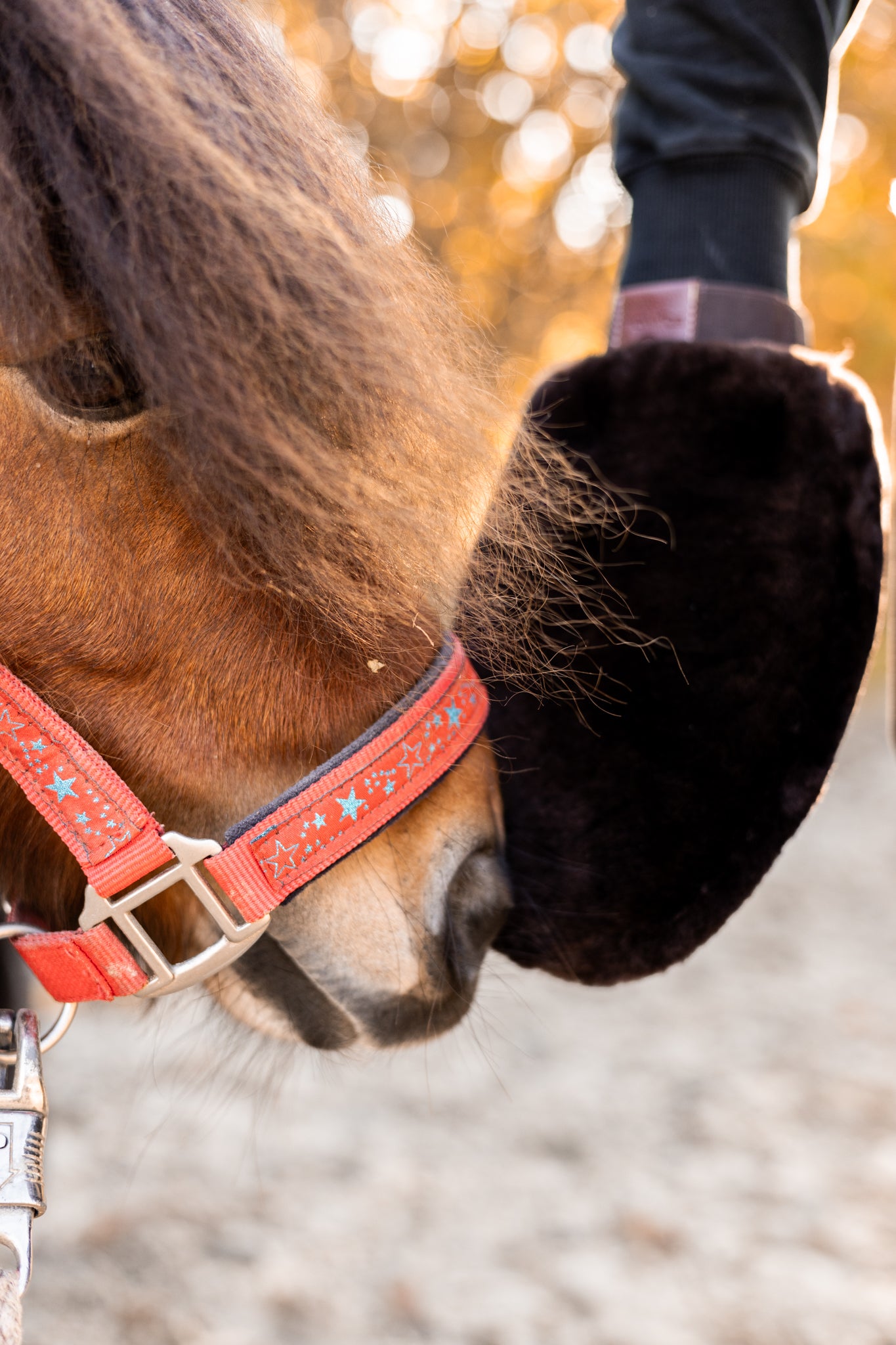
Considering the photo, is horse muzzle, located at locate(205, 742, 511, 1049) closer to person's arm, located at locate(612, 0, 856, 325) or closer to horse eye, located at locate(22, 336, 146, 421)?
horse eye, located at locate(22, 336, 146, 421)

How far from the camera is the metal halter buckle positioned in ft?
2.02

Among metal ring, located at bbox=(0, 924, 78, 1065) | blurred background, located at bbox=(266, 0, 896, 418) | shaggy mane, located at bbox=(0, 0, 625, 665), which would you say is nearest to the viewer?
shaggy mane, located at bbox=(0, 0, 625, 665)

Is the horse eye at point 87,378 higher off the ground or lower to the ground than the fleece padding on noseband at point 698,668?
higher

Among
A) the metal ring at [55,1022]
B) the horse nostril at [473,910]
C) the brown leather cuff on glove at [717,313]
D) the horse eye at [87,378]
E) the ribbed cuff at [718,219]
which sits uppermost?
the horse eye at [87,378]

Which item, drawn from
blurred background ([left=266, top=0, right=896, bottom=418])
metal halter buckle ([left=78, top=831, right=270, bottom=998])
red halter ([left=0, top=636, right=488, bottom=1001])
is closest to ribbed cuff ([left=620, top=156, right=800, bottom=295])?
red halter ([left=0, top=636, right=488, bottom=1001])

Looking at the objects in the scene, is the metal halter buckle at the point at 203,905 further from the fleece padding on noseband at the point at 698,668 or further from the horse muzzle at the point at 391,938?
the fleece padding on noseband at the point at 698,668

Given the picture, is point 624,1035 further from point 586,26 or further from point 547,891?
point 586,26

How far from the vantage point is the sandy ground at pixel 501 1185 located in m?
1.49

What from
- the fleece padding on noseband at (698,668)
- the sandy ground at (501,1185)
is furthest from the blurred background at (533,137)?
the fleece padding on noseband at (698,668)

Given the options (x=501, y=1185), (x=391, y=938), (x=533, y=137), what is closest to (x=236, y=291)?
(x=391, y=938)

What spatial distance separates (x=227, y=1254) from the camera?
1602 mm

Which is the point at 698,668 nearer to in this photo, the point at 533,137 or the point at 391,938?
the point at 391,938

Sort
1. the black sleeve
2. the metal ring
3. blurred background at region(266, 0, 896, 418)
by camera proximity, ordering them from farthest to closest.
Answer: blurred background at region(266, 0, 896, 418)
the black sleeve
the metal ring

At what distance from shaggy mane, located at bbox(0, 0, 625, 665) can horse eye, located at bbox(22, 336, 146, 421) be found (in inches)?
0.4
